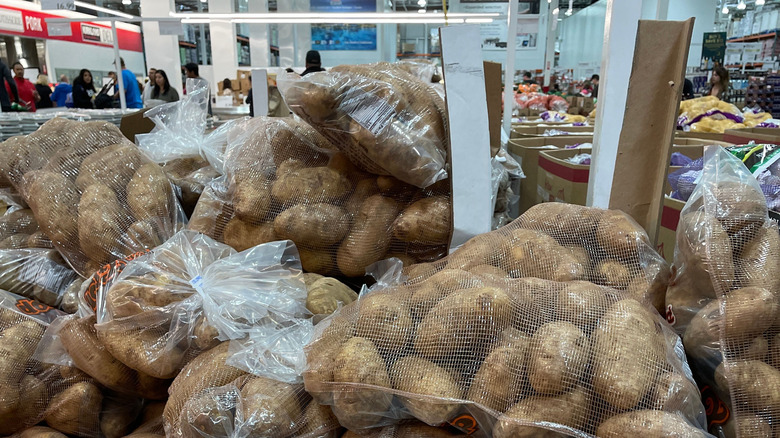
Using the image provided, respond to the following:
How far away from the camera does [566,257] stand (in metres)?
1.15

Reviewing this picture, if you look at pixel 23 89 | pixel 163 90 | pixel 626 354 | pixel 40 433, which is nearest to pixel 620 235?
pixel 626 354

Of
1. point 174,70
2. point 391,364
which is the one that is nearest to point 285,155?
point 391,364

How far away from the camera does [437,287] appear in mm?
1049

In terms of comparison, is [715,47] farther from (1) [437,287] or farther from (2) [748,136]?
(1) [437,287]

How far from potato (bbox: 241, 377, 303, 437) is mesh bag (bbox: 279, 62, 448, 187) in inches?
24.6

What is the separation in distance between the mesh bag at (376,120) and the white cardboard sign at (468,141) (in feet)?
0.21

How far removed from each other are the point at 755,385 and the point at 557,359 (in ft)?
1.05

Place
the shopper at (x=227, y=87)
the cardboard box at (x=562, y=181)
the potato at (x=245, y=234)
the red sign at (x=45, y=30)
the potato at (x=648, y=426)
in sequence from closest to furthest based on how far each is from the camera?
the potato at (x=648, y=426), the potato at (x=245, y=234), the cardboard box at (x=562, y=181), the shopper at (x=227, y=87), the red sign at (x=45, y=30)

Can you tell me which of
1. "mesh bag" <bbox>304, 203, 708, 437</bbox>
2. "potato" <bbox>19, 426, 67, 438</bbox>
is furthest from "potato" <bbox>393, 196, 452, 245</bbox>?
"potato" <bbox>19, 426, 67, 438</bbox>

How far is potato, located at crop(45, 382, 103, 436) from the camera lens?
1.27 metres

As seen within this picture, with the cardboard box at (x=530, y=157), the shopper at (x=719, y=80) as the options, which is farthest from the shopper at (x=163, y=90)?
the shopper at (x=719, y=80)

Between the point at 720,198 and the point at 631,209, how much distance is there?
0.32 m

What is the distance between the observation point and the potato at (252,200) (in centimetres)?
143

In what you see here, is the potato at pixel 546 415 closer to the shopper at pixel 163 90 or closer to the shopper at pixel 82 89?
the shopper at pixel 163 90
